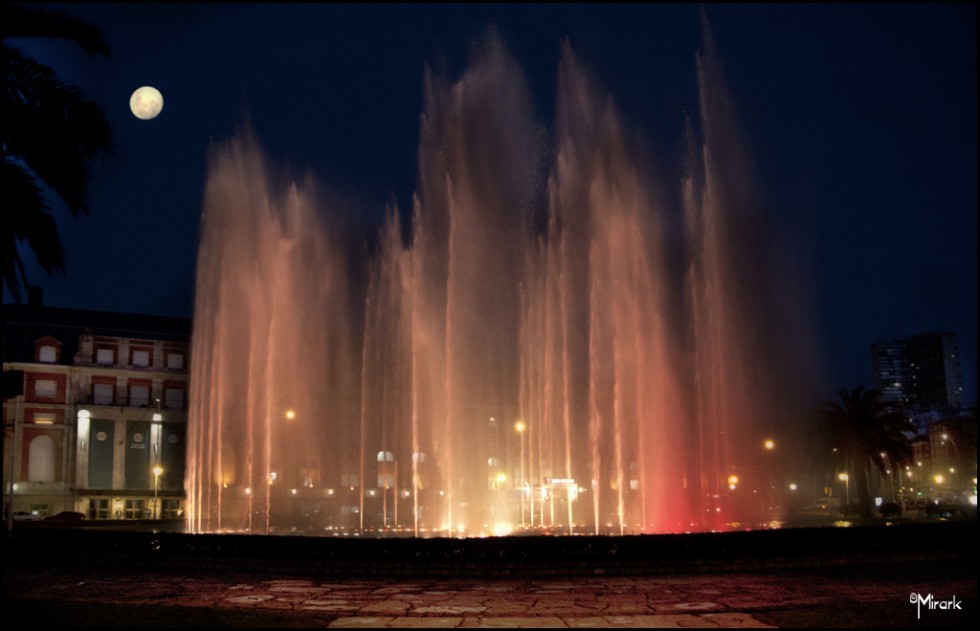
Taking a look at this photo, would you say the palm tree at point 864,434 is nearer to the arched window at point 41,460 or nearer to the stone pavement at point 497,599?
the stone pavement at point 497,599

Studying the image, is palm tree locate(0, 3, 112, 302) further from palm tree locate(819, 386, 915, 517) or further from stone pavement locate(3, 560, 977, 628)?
palm tree locate(819, 386, 915, 517)

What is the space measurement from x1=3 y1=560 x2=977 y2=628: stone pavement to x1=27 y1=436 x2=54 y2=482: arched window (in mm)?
43090

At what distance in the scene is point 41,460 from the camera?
57406 millimetres

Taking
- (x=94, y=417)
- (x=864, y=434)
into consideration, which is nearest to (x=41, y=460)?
(x=94, y=417)

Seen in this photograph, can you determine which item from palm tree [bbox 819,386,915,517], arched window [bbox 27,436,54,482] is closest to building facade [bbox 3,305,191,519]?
arched window [bbox 27,436,54,482]

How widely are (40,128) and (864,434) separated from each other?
41.8 meters

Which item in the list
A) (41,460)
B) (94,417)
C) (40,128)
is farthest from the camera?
(94,417)

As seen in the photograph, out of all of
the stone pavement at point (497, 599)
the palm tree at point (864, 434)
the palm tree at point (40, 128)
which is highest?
the palm tree at point (40, 128)

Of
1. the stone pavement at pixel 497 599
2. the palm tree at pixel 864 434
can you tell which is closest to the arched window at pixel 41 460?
the stone pavement at pixel 497 599

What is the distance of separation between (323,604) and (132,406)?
53.5 metres

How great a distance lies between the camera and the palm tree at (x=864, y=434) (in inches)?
1725

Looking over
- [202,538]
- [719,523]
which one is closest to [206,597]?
[202,538]

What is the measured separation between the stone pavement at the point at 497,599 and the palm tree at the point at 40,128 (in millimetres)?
5290

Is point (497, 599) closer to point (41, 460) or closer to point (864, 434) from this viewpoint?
point (864, 434)
